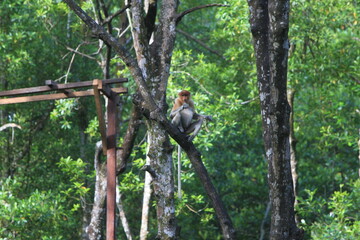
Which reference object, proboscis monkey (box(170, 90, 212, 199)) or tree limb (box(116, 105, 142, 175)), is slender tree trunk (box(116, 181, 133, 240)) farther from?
proboscis monkey (box(170, 90, 212, 199))

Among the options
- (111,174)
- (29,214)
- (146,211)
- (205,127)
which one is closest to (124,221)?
(146,211)

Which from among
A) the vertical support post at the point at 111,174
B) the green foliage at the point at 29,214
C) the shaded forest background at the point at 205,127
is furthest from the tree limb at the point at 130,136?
the green foliage at the point at 29,214

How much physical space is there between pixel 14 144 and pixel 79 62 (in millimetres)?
2266

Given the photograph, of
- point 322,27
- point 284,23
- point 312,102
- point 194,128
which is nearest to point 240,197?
point 312,102

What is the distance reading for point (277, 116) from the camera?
16.4ft

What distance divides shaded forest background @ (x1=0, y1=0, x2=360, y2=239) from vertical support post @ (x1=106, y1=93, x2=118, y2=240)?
4377 mm

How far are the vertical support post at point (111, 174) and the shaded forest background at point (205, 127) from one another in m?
4.38

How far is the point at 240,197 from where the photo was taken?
58.0ft

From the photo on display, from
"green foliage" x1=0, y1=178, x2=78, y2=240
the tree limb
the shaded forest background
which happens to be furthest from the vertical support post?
"green foliage" x1=0, y1=178, x2=78, y2=240

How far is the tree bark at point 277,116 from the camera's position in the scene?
15.9 feet

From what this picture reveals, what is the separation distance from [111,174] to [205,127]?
5.26m

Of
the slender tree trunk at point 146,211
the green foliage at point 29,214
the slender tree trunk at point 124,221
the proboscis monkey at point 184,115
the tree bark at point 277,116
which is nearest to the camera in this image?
the tree bark at point 277,116

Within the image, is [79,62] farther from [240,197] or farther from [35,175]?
[240,197]

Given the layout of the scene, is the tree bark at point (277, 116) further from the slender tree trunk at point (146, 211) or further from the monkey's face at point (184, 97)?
the slender tree trunk at point (146, 211)
